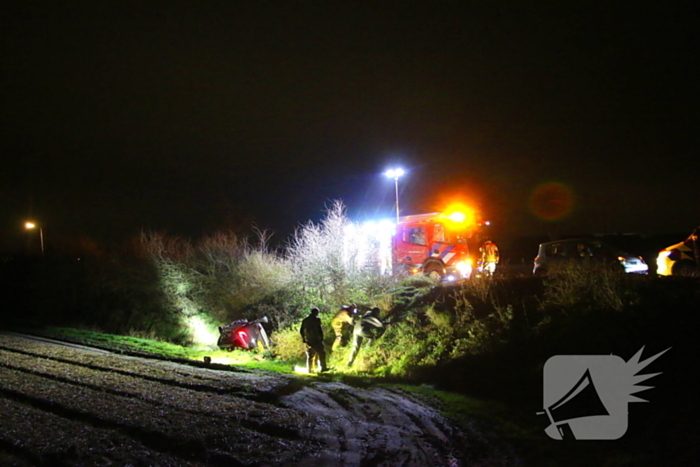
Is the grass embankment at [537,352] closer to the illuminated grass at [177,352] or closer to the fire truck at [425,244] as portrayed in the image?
the illuminated grass at [177,352]

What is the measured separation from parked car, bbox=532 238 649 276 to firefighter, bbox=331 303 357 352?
5.83m

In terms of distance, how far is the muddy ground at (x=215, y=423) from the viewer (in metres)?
5.30

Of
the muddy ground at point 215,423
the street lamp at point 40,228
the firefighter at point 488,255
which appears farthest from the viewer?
the street lamp at point 40,228

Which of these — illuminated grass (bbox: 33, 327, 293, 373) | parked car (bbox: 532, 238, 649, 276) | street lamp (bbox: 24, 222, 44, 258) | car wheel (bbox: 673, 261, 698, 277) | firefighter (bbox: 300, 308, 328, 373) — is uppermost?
street lamp (bbox: 24, 222, 44, 258)

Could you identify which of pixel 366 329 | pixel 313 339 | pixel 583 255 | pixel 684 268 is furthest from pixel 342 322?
pixel 684 268

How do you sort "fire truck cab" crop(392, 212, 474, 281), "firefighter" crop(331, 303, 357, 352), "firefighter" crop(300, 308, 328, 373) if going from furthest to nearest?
"fire truck cab" crop(392, 212, 474, 281), "firefighter" crop(331, 303, 357, 352), "firefighter" crop(300, 308, 328, 373)

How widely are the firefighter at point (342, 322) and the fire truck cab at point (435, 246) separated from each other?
4.52 meters

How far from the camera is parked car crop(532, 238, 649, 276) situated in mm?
15305

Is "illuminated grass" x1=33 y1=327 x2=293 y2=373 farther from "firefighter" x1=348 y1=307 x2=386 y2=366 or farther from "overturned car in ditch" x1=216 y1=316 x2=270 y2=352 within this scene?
"firefighter" x1=348 y1=307 x2=386 y2=366

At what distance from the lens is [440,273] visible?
59.4 feet

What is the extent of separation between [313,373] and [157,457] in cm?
717

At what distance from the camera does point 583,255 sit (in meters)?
16.2

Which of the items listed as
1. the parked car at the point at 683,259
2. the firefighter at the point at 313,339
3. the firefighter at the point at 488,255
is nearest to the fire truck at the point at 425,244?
the firefighter at the point at 488,255

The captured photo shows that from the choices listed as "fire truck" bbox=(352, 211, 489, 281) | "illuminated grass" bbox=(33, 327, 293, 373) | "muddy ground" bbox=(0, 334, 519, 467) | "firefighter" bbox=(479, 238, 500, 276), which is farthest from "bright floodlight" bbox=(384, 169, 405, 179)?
"muddy ground" bbox=(0, 334, 519, 467)
